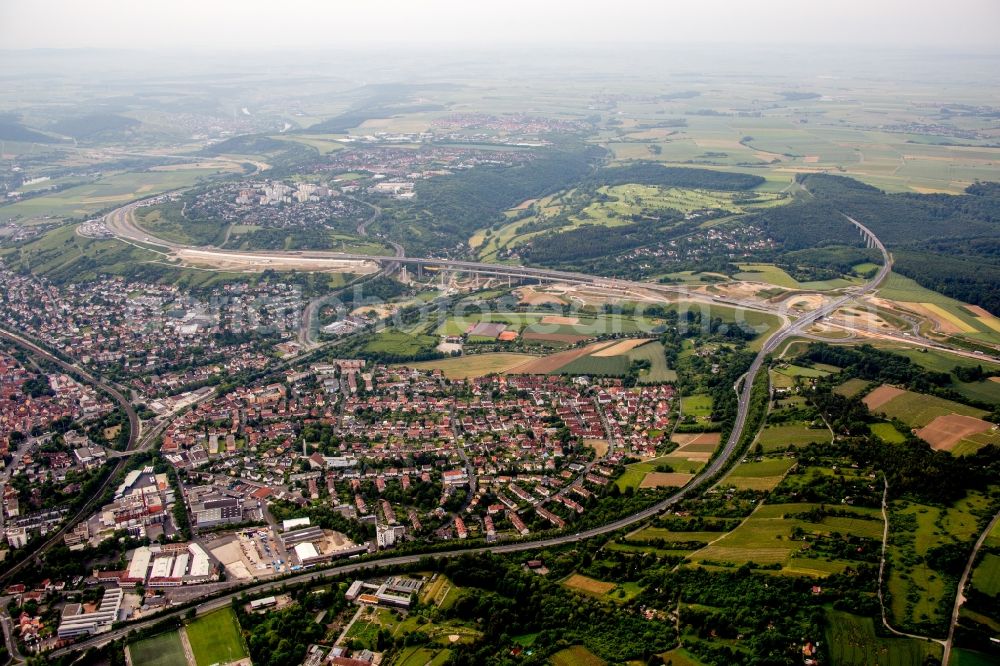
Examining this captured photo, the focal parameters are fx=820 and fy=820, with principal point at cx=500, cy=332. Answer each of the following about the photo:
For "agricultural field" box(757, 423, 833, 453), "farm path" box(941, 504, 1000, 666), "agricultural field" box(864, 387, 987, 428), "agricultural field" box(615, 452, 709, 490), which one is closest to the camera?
"farm path" box(941, 504, 1000, 666)

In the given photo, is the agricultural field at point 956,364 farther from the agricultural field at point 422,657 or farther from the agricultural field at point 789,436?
the agricultural field at point 422,657

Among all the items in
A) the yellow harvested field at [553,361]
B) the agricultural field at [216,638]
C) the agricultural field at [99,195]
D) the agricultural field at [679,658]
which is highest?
the agricultural field at [99,195]

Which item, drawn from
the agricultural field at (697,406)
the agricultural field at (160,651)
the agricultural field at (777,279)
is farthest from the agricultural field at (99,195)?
the agricultural field at (160,651)

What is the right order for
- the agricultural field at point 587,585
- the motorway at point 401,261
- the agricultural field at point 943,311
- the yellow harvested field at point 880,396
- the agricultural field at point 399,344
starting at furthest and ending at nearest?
1. the motorway at point 401,261
2. the agricultural field at point 943,311
3. the agricultural field at point 399,344
4. the yellow harvested field at point 880,396
5. the agricultural field at point 587,585

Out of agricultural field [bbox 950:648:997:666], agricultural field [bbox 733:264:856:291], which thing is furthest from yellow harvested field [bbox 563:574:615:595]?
agricultural field [bbox 733:264:856:291]

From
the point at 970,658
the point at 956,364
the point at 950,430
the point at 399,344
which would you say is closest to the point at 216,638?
the point at 970,658

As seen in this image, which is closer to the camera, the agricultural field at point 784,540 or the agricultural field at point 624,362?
the agricultural field at point 784,540

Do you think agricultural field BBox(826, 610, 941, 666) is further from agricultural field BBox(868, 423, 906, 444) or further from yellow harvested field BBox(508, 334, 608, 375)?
yellow harvested field BBox(508, 334, 608, 375)
